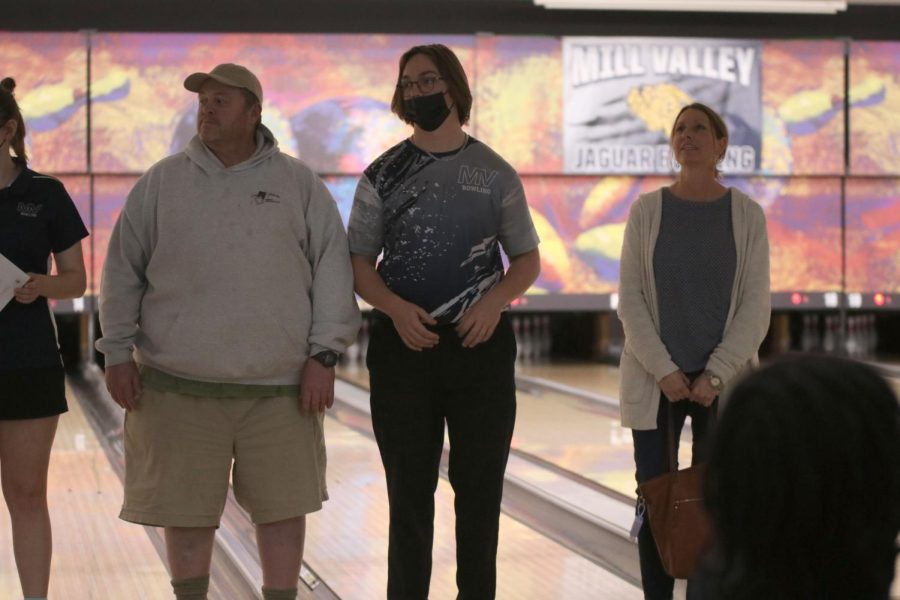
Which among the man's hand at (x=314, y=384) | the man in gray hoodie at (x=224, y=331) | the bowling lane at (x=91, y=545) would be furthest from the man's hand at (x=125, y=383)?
the bowling lane at (x=91, y=545)

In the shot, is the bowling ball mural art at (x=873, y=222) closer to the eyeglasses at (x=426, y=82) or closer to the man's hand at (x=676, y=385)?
the man's hand at (x=676, y=385)

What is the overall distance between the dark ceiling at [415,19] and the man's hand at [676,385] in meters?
6.38

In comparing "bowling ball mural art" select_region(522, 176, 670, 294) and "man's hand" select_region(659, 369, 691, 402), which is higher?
"bowling ball mural art" select_region(522, 176, 670, 294)

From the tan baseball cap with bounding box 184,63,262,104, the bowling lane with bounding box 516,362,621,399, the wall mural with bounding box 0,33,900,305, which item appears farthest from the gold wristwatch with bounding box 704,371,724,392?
the wall mural with bounding box 0,33,900,305

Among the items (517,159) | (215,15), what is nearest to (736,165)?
(517,159)

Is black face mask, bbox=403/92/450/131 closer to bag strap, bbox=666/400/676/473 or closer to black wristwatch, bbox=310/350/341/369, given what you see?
black wristwatch, bbox=310/350/341/369

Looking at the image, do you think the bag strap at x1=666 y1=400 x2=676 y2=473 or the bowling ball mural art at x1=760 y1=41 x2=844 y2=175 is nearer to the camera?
the bag strap at x1=666 y1=400 x2=676 y2=473

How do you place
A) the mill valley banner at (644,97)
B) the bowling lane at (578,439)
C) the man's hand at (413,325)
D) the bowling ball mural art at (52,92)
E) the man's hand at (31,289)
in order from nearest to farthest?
the man's hand at (413,325), the man's hand at (31,289), the bowling lane at (578,439), the bowling ball mural art at (52,92), the mill valley banner at (644,97)

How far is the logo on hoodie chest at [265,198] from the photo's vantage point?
2.42 metres

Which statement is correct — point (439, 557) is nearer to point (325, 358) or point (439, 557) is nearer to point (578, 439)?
point (325, 358)

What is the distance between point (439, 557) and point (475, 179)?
1.43 meters

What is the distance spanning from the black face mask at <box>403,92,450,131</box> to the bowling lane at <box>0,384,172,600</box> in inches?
56.3

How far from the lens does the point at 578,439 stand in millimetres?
5652

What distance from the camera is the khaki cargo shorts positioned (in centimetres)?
242
